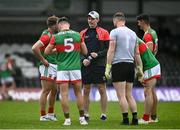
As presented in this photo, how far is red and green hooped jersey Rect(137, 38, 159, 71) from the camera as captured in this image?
17448 mm

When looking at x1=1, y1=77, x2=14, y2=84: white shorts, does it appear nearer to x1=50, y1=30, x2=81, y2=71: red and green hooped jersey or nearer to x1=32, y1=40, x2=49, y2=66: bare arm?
x1=32, y1=40, x2=49, y2=66: bare arm

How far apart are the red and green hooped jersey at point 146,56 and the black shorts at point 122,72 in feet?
2.39

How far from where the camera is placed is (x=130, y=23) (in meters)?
40.7

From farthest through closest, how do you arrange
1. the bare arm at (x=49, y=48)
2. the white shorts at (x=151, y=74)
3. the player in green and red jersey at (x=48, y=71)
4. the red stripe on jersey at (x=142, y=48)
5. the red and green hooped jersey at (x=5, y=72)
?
the red and green hooped jersey at (x=5, y=72)
the player in green and red jersey at (x=48, y=71)
the white shorts at (x=151, y=74)
the red stripe on jersey at (x=142, y=48)
the bare arm at (x=49, y=48)

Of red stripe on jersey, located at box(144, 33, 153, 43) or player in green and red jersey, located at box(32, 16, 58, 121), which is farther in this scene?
player in green and red jersey, located at box(32, 16, 58, 121)

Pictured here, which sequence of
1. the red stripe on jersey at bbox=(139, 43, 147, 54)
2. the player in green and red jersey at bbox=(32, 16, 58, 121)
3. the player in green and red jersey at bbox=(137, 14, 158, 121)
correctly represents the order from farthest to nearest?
the player in green and red jersey at bbox=(32, 16, 58, 121) → the player in green and red jersey at bbox=(137, 14, 158, 121) → the red stripe on jersey at bbox=(139, 43, 147, 54)

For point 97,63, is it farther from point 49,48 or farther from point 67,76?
point 49,48

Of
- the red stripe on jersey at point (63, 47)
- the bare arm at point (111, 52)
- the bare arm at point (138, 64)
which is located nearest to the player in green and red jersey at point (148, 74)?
the bare arm at point (138, 64)

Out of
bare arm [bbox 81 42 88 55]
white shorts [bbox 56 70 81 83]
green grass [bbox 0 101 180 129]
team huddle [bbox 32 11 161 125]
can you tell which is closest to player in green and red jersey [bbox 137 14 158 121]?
team huddle [bbox 32 11 161 125]

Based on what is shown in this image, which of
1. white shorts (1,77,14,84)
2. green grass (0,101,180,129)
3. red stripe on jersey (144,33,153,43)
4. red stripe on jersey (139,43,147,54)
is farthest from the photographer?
white shorts (1,77,14,84)

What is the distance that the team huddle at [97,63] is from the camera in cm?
1680

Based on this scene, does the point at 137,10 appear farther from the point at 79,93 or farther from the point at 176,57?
the point at 79,93

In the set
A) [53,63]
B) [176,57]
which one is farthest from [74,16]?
[53,63]

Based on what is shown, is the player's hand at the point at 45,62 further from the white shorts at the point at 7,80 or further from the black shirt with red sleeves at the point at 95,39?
the white shorts at the point at 7,80
